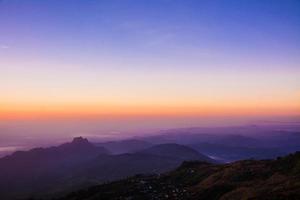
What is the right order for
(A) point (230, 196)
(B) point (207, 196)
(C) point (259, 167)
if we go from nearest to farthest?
(A) point (230, 196) < (B) point (207, 196) < (C) point (259, 167)

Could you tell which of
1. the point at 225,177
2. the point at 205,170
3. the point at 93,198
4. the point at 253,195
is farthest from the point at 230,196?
the point at 93,198

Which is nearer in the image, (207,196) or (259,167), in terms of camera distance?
(207,196)

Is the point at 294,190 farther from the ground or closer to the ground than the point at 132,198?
farther from the ground

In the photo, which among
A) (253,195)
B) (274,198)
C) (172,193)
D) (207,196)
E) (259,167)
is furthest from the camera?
(259,167)

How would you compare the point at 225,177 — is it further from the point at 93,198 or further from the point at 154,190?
the point at 93,198

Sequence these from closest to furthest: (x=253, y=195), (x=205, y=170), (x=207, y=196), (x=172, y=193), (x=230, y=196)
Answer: (x=253, y=195) → (x=230, y=196) → (x=207, y=196) → (x=172, y=193) → (x=205, y=170)

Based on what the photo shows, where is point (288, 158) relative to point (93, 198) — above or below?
above

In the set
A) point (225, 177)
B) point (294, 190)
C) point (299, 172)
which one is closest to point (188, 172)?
point (225, 177)

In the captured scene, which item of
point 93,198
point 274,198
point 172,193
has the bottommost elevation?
point 93,198

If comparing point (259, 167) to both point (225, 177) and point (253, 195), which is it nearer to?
point (225, 177)
